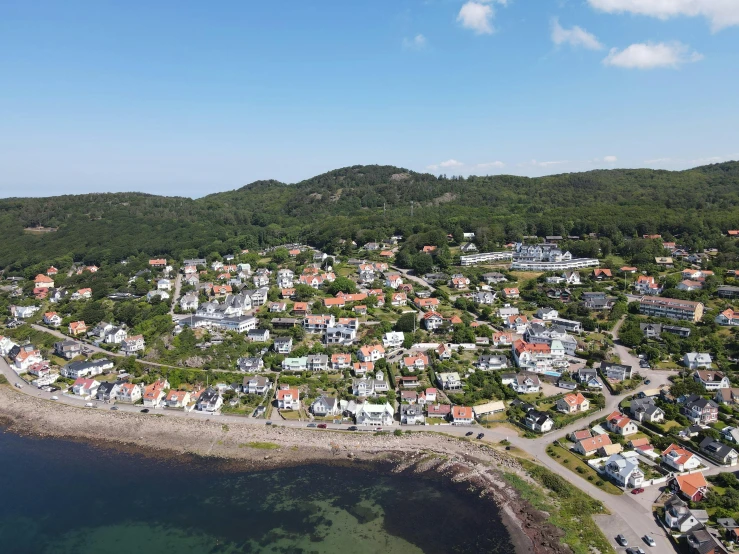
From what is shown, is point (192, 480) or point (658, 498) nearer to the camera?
point (658, 498)

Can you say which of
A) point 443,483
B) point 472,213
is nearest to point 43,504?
point 443,483

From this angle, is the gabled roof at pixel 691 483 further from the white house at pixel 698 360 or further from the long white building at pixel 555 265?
the long white building at pixel 555 265

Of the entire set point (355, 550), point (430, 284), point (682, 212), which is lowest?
point (355, 550)

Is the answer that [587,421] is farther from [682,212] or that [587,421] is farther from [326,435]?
[682,212]

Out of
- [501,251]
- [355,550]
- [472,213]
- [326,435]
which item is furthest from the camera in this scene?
[472,213]

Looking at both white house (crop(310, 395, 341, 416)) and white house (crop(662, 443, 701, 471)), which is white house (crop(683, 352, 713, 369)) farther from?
white house (crop(310, 395, 341, 416))

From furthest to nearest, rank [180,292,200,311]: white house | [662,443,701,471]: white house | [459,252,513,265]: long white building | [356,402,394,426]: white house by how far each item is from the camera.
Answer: [459,252,513,265]: long white building < [180,292,200,311]: white house < [356,402,394,426]: white house < [662,443,701,471]: white house

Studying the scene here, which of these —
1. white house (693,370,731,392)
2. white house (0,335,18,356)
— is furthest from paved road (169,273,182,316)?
white house (693,370,731,392)

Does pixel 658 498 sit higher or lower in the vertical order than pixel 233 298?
lower
